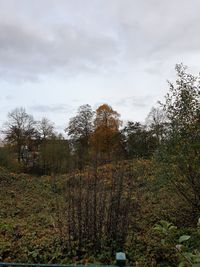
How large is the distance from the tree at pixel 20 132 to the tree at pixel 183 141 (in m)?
22.7

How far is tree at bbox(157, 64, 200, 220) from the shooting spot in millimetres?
6387

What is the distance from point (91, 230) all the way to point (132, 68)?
309 inches

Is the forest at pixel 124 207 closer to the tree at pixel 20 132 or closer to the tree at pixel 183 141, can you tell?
the tree at pixel 183 141

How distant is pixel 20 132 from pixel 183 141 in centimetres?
2400

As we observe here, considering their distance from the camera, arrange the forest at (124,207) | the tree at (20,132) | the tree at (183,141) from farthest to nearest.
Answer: the tree at (20,132), the tree at (183,141), the forest at (124,207)

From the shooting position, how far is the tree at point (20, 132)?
28.1 m

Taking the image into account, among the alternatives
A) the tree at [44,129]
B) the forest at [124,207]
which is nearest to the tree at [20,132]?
the tree at [44,129]

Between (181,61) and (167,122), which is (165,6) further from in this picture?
(167,122)

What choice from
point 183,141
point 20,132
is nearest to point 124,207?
point 183,141

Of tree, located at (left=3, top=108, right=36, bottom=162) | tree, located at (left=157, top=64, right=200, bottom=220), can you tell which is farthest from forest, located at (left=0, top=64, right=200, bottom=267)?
tree, located at (left=3, top=108, right=36, bottom=162)

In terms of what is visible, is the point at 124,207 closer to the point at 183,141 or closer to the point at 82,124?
the point at 183,141

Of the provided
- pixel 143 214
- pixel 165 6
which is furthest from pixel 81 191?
pixel 165 6

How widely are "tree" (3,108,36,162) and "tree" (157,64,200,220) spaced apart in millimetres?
22749

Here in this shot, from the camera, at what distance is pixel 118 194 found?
580 centimetres
